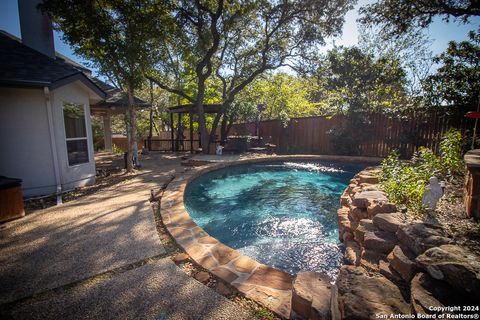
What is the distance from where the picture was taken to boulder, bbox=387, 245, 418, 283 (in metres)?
1.55

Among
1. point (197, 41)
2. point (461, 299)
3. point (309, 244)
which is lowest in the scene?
point (309, 244)

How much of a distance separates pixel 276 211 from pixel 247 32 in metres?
10.2

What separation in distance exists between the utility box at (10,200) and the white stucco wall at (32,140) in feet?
4.71

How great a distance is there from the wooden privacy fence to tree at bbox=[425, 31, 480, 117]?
0.51 m

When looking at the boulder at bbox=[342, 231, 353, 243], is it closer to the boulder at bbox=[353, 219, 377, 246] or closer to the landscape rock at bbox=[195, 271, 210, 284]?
the boulder at bbox=[353, 219, 377, 246]

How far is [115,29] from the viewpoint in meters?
6.16

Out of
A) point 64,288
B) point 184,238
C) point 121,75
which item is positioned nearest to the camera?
point 64,288

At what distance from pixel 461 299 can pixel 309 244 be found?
8.14ft

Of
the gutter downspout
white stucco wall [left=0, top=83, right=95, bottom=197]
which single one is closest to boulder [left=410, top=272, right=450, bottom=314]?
the gutter downspout

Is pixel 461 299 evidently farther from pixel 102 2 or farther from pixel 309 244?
pixel 102 2

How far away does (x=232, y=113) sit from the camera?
11922mm

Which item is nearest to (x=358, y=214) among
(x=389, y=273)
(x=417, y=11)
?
(x=389, y=273)

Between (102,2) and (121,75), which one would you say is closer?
(102,2)

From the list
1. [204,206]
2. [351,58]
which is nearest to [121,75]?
[204,206]
